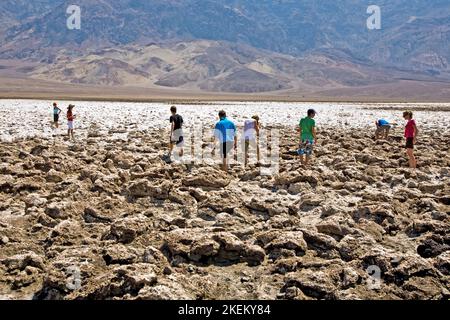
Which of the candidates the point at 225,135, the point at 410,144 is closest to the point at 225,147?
the point at 225,135

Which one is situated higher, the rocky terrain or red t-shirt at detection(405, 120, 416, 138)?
red t-shirt at detection(405, 120, 416, 138)

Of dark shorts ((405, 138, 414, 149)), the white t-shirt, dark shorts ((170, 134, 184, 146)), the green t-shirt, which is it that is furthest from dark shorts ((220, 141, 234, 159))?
dark shorts ((405, 138, 414, 149))

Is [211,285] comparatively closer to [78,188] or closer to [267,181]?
[78,188]

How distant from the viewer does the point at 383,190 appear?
7621 millimetres

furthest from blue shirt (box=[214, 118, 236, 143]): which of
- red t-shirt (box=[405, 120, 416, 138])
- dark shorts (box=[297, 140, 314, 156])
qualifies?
red t-shirt (box=[405, 120, 416, 138])

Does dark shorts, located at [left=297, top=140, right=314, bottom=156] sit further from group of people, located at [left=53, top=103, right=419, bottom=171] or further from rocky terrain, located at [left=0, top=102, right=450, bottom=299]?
rocky terrain, located at [left=0, top=102, right=450, bottom=299]

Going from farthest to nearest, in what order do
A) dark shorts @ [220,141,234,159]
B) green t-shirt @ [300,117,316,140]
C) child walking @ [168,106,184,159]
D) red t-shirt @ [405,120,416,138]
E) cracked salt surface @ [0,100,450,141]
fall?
cracked salt surface @ [0,100,450,141]
child walking @ [168,106,184,159]
red t-shirt @ [405,120,416,138]
green t-shirt @ [300,117,316,140]
dark shorts @ [220,141,234,159]

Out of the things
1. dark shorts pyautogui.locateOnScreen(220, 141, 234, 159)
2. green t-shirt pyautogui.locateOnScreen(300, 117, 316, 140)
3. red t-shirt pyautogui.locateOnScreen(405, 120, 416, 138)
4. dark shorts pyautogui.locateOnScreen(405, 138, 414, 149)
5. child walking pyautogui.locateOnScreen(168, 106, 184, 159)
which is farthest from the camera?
child walking pyautogui.locateOnScreen(168, 106, 184, 159)

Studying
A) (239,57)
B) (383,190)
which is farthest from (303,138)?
(239,57)

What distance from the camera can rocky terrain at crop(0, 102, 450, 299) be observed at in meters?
4.12

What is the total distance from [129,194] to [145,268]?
9.64 feet

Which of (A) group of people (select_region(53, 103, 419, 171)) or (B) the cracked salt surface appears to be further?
(B) the cracked salt surface

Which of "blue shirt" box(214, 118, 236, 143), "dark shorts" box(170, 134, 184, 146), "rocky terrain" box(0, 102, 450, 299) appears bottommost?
"rocky terrain" box(0, 102, 450, 299)

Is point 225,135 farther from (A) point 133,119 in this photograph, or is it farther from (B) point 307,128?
(A) point 133,119
